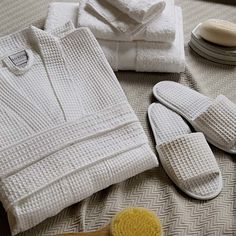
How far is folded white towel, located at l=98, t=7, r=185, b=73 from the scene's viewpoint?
3.84 feet

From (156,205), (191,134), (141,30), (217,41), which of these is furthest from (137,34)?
(156,205)

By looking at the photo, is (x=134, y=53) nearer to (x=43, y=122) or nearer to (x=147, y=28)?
(x=147, y=28)

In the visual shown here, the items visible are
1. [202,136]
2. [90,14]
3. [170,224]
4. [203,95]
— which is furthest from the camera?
[90,14]

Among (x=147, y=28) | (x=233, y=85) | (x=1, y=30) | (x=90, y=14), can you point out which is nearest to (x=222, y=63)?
(x=233, y=85)

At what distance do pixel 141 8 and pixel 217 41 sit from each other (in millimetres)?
231

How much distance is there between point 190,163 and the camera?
95 cm

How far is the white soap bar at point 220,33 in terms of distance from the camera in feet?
3.95

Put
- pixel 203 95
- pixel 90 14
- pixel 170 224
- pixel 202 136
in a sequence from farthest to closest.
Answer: pixel 90 14 → pixel 203 95 → pixel 202 136 → pixel 170 224

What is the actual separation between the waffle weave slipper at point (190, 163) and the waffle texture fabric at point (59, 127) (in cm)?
5

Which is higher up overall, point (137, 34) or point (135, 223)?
point (137, 34)

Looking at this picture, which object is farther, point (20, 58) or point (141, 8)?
point (141, 8)

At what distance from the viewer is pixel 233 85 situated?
118 centimetres

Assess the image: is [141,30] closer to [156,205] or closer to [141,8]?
A: [141,8]

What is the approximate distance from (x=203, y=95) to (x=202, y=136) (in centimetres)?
15
